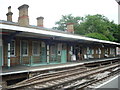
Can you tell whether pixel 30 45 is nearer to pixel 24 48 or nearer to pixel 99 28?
pixel 24 48

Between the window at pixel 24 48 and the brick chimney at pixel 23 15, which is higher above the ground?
the brick chimney at pixel 23 15

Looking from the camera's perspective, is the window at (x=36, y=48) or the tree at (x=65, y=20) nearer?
the window at (x=36, y=48)

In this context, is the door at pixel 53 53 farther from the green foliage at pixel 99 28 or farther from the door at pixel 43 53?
the green foliage at pixel 99 28

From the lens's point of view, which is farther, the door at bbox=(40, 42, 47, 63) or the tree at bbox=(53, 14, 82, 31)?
the tree at bbox=(53, 14, 82, 31)

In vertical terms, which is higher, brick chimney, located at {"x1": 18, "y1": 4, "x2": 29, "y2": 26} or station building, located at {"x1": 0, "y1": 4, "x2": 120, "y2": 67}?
brick chimney, located at {"x1": 18, "y1": 4, "x2": 29, "y2": 26}

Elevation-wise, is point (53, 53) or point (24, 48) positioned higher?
point (24, 48)

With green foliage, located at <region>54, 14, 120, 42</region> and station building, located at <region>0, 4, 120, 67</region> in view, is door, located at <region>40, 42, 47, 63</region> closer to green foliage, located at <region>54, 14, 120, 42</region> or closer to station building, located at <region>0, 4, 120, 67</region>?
station building, located at <region>0, 4, 120, 67</region>

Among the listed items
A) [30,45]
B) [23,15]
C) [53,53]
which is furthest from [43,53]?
[23,15]

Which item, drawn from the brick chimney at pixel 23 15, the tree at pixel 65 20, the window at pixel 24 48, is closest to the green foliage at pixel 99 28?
the tree at pixel 65 20

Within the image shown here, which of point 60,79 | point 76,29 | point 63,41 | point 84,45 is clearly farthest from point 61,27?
point 60,79

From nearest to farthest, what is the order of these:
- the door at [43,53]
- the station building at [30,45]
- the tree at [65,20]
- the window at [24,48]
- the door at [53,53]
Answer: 1. the station building at [30,45]
2. the window at [24,48]
3. the door at [43,53]
4. the door at [53,53]
5. the tree at [65,20]

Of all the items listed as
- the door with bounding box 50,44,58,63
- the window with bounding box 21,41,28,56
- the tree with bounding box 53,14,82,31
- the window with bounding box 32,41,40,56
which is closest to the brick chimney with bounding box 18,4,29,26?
the window with bounding box 32,41,40,56

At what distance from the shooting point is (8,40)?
1053 centimetres

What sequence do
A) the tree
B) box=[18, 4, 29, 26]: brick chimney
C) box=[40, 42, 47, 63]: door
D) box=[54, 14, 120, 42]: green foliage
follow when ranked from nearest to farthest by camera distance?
1. box=[40, 42, 47, 63]: door
2. box=[18, 4, 29, 26]: brick chimney
3. box=[54, 14, 120, 42]: green foliage
4. the tree
